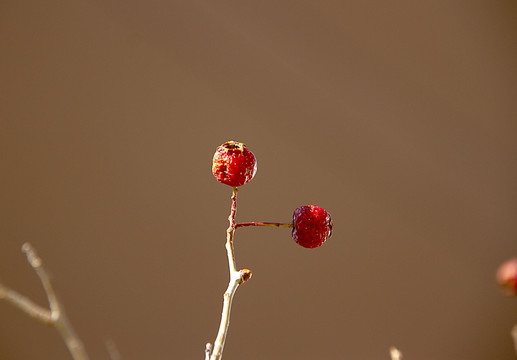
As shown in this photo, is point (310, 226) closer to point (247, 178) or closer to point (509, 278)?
point (247, 178)

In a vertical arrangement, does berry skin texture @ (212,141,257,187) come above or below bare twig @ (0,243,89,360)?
above

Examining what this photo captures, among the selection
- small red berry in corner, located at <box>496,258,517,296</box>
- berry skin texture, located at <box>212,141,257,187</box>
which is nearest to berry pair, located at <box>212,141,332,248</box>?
berry skin texture, located at <box>212,141,257,187</box>

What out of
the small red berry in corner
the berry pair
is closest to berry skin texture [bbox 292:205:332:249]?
the berry pair

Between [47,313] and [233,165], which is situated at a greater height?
[233,165]

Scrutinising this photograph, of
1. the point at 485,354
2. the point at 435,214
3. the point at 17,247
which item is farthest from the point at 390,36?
the point at 17,247

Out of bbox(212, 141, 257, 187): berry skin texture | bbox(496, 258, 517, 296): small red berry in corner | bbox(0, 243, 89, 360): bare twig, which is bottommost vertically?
bbox(0, 243, 89, 360): bare twig

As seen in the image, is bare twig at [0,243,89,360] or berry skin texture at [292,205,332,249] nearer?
bare twig at [0,243,89,360]

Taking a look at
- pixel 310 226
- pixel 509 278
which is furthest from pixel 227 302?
pixel 509 278

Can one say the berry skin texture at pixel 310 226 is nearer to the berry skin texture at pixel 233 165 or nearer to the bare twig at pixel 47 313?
the berry skin texture at pixel 233 165

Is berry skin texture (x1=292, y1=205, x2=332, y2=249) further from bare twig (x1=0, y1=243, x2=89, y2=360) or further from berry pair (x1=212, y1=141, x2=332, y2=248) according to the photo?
bare twig (x1=0, y1=243, x2=89, y2=360)
